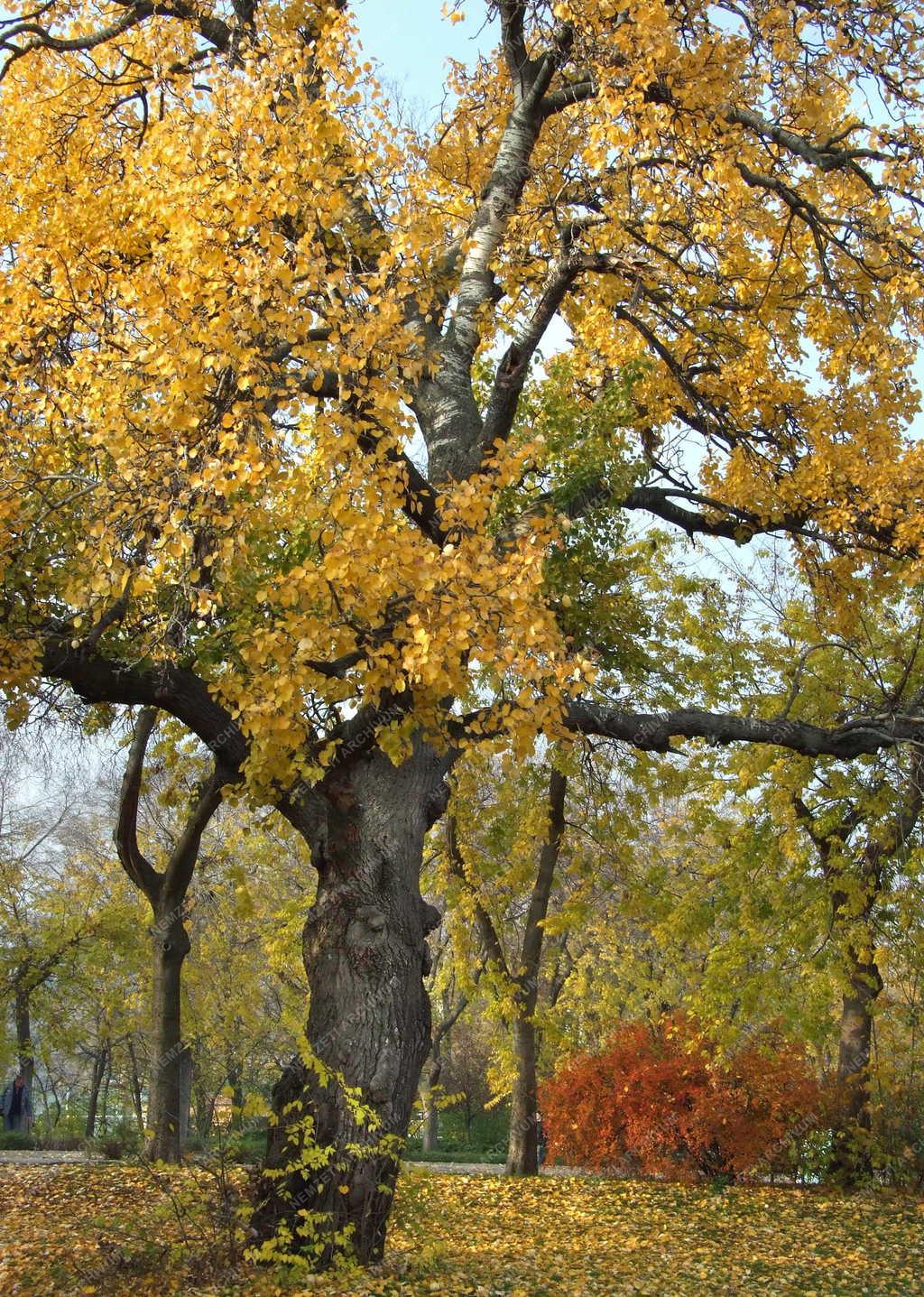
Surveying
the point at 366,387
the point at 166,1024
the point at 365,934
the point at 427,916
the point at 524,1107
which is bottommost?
the point at 524,1107

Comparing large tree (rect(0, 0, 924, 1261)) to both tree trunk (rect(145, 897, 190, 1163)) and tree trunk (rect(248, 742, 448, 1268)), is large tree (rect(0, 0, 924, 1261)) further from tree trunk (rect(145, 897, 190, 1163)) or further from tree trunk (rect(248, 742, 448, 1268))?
tree trunk (rect(145, 897, 190, 1163))

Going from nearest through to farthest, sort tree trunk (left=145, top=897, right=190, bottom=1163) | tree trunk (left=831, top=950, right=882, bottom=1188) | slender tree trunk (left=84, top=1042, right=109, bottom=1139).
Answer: tree trunk (left=145, top=897, right=190, bottom=1163) → tree trunk (left=831, top=950, right=882, bottom=1188) → slender tree trunk (left=84, top=1042, right=109, bottom=1139)

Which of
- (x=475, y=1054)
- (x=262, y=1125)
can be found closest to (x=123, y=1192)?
(x=262, y=1125)

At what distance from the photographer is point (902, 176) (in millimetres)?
A: 6414

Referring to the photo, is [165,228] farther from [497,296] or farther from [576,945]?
[576,945]

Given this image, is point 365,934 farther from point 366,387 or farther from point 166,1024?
point 166,1024

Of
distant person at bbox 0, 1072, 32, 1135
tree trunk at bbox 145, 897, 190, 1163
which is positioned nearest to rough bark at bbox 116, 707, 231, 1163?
tree trunk at bbox 145, 897, 190, 1163

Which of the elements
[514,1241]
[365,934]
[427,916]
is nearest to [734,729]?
[427,916]

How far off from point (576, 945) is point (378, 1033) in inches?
757

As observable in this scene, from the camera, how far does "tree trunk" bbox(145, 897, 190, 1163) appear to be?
10.0m

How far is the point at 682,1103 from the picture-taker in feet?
42.5

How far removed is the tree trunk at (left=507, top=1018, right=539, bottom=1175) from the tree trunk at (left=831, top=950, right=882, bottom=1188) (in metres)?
3.57

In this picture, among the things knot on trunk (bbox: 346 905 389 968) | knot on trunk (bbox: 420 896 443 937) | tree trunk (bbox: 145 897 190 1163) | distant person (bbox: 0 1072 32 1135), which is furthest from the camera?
distant person (bbox: 0 1072 32 1135)

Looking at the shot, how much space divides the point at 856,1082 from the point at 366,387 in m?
10.6
